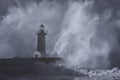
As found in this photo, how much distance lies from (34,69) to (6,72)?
6.01 meters

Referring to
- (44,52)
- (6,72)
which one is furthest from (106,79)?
(44,52)

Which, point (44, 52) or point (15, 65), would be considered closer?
point (15, 65)

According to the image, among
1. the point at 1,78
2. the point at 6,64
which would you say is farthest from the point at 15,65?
the point at 1,78

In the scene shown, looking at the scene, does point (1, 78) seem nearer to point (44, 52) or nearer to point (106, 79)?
point (106, 79)

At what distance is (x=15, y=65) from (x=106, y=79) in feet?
69.7

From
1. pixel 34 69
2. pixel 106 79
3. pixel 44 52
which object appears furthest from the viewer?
pixel 44 52

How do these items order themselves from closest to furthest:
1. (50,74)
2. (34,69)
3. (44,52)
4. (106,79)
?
(106,79) < (50,74) < (34,69) < (44,52)

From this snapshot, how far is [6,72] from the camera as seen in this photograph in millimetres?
56094

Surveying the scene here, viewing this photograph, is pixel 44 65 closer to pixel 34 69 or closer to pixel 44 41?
pixel 34 69

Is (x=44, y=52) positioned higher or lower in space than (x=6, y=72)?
higher

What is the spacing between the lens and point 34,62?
58.5 metres

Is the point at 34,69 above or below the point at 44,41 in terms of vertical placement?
below

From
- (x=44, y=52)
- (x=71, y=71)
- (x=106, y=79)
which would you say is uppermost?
(x=44, y=52)

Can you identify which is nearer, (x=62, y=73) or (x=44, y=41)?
(x=62, y=73)
